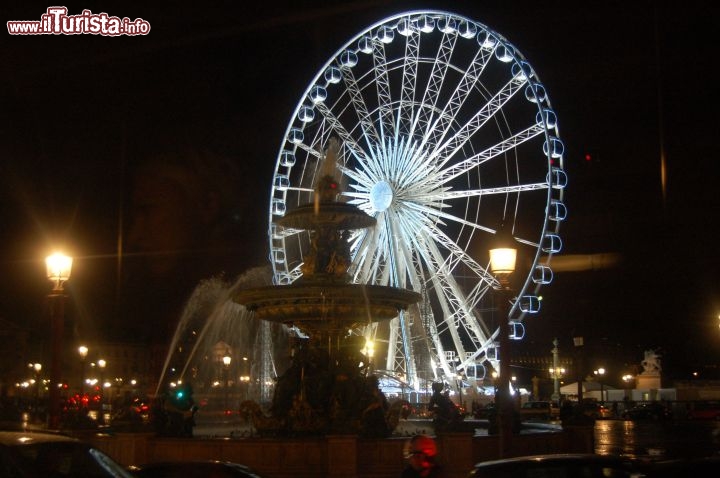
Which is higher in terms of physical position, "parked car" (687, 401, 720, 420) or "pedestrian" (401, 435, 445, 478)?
"pedestrian" (401, 435, 445, 478)

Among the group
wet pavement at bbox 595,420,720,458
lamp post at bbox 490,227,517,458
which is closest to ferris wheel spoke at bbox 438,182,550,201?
wet pavement at bbox 595,420,720,458

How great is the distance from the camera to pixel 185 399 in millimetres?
18812

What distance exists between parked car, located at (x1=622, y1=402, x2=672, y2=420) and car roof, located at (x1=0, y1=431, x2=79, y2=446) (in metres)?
43.3

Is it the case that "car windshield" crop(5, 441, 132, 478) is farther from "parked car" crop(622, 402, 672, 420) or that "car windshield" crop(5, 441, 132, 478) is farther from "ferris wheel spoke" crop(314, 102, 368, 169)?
"parked car" crop(622, 402, 672, 420)

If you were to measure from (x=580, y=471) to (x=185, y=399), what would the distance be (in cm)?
1183

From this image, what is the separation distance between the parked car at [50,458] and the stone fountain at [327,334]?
10.1 metres

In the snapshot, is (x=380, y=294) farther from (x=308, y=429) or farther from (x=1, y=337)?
(x=1, y=337)

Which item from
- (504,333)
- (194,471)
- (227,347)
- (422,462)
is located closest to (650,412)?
(227,347)

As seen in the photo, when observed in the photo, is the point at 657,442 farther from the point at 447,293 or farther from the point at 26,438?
the point at 26,438

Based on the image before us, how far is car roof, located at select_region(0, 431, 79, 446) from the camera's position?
317 inches

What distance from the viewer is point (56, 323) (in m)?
16.4

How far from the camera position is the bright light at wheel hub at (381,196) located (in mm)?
33562

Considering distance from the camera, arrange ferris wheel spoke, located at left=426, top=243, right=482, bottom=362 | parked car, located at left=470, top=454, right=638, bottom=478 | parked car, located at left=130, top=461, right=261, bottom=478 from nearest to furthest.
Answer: parked car, located at left=470, top=454, right=638, bottom=478
parked car, located at left=130, top=461, right=261, bottom=478
ferris wheel spoke, located at left=426, top=243, right=482, bottom=362

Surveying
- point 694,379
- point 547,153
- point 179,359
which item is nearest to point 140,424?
point 547,153
